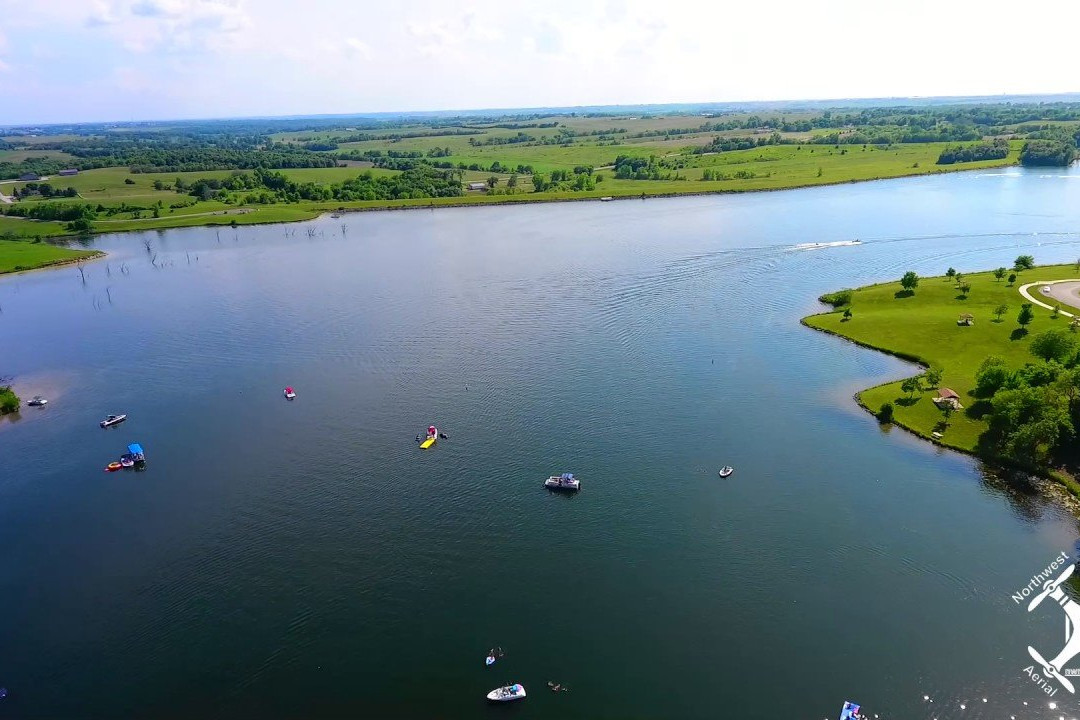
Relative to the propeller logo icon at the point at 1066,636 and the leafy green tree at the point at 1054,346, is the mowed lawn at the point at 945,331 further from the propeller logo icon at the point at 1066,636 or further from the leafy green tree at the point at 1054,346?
the propeller logo icon at the point at 1066,636

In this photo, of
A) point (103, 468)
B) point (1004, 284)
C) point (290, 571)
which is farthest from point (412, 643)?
point (1004, 284)

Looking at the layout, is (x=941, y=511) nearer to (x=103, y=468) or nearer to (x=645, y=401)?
(x=645, y=401)

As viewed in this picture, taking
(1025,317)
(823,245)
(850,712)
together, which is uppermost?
(1025,317)

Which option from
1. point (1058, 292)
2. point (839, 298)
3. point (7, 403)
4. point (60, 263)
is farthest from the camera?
point (60, 263)

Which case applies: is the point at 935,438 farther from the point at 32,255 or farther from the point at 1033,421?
the point at 32,255

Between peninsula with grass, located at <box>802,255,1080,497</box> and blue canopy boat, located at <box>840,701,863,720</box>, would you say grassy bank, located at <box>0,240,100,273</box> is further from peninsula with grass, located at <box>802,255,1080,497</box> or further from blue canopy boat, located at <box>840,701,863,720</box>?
blue canopy boat, located at <box>840,701,863,720</box>

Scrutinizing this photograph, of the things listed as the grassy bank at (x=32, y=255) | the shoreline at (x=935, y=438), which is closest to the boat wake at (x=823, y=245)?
the shoreline at (x=935, y=438)

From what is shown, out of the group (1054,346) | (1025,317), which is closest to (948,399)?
(1054,346)
